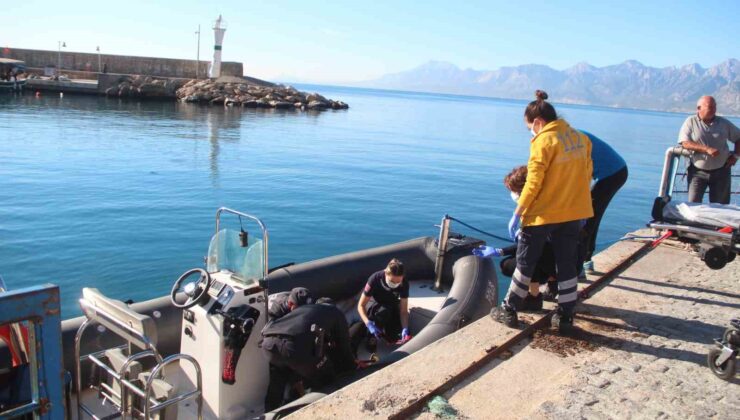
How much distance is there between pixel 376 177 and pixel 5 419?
1761cm

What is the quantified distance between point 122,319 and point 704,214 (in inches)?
169

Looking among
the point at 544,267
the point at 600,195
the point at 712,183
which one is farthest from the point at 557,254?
the point at 712,183

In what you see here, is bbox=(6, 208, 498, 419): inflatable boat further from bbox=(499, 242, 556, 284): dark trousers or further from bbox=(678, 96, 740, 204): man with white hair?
bbox=(678, 96, 740, 204): man with white hair

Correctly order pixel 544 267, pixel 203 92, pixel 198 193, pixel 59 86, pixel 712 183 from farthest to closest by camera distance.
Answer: pixel 203 92 → pixel 59 86 → pixel 198 193 → pixel 712 183 → pixel 544 267

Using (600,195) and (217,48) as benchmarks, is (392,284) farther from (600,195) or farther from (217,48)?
(217,48)

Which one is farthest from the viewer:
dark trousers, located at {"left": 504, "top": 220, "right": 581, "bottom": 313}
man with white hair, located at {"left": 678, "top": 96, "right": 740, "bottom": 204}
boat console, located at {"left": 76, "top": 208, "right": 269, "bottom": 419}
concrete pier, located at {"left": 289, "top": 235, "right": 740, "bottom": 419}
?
man with white hair, located at {"left": 678, "top": 96, "right": 740, "bottom": 204}

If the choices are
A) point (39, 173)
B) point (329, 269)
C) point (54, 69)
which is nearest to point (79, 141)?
point (39, 173)

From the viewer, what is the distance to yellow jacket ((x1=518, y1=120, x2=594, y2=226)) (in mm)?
3801

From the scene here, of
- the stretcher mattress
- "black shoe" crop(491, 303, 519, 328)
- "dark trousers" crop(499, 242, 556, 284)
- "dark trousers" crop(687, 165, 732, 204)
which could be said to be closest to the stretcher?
the stretcher mattress

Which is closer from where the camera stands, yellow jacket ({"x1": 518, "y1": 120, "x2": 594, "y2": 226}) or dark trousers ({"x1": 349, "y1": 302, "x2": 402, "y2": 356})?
yellow jacket ({"x1": 518, "y1": 120, "x2": 594, "y2": 226})

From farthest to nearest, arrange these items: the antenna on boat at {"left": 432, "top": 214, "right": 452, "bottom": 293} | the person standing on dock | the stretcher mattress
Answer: the antenna on boat at {"left": 432, "top": 214, "right": 452, "bottom": 293} < the person standing on dock < the stretcher mattress

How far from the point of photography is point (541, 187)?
3887mm

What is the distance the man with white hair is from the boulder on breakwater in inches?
1825

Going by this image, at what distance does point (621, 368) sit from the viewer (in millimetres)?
3688
